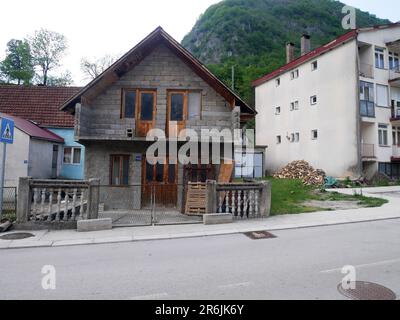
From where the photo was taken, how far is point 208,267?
5.42 metres

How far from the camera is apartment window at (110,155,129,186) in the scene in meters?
13.2

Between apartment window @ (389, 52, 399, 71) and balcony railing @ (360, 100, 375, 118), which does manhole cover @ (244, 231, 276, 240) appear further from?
apartment window @ (389, 52, 399, 71)

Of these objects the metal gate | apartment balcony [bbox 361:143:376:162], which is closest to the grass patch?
the metal gate

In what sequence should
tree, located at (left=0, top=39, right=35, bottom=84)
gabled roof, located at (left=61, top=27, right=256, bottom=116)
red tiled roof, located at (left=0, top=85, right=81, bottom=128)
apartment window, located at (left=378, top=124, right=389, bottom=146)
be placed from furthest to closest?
tree, located at (left=0, top=39, right=35, bottom=84)
apartment window, located at (left=378, top=124, right=389, bottom=146)
red tiled roof, located at (left=0, top=85, right=81, bottom=128)
gabled roof, located at (left=61, top=27, right=256, bottom=116)

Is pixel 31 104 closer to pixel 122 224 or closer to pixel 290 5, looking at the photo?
pixel 122 224

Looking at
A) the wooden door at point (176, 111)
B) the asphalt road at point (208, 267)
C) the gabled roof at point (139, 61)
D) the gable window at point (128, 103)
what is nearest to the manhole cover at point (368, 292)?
the asphalt road at point (208, 267)

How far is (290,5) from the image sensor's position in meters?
82.2

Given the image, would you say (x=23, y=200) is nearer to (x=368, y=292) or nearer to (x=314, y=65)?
(x=368, y=292)

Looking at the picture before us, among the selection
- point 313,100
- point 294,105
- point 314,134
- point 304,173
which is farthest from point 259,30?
point 304,173

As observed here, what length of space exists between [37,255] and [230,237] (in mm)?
4888

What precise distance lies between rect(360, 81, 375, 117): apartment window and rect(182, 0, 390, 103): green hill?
34280 millimetres
